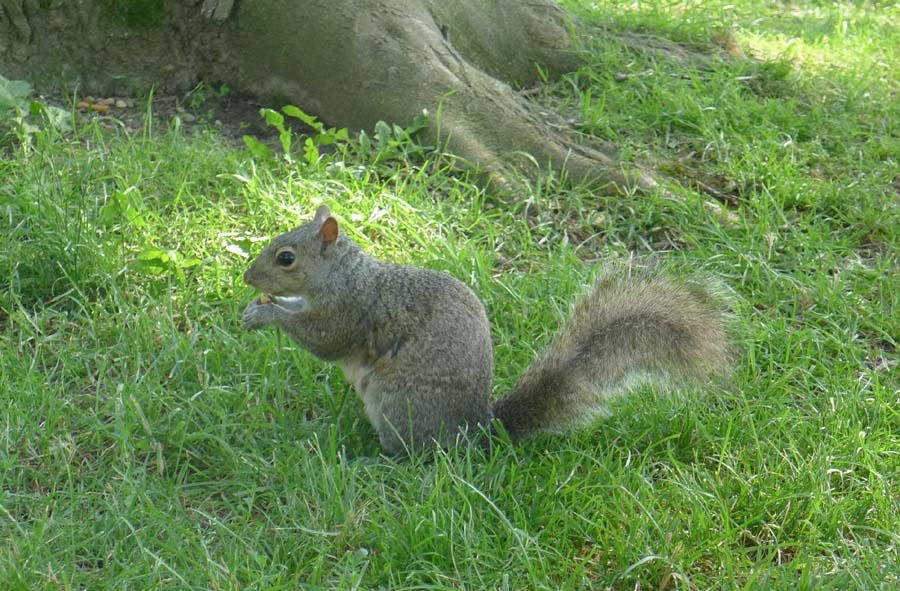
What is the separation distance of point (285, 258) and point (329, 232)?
5.0 inches

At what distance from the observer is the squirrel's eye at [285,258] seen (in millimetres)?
2441

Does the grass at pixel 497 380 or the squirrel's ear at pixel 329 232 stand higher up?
the squirrel's ear at pixel 329 232

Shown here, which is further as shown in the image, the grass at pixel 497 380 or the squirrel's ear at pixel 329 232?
the squirrel's ear at pixel 329 232

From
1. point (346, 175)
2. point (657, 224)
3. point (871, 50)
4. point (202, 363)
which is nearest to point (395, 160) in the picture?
point (346, 175)

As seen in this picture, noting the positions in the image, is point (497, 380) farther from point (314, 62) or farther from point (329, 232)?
point (314, 62)

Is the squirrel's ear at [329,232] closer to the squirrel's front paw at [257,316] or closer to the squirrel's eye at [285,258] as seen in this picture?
the squirrel's eye at [285,258]

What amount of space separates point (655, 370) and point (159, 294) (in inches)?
56.4

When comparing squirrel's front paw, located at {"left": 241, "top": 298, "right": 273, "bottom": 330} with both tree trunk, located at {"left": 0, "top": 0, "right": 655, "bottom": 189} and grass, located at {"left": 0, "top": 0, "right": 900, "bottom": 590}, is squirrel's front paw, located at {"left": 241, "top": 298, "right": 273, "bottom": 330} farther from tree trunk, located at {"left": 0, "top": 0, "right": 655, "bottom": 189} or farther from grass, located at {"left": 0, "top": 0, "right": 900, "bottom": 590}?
A: tree trunk, located at {"left": 0, "top": 0, "right": 655, "bottom": 189}

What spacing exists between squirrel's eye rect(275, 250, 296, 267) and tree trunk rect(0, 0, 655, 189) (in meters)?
1.20

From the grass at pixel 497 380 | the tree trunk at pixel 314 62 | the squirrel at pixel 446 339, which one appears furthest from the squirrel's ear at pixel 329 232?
the tree trunk at pixel 314 62

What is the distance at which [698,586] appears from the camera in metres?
1.94

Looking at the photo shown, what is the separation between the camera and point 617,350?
88.3 inches

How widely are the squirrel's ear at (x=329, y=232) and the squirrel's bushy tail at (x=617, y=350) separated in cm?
58

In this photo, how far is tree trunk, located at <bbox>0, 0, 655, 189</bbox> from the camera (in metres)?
3.60
